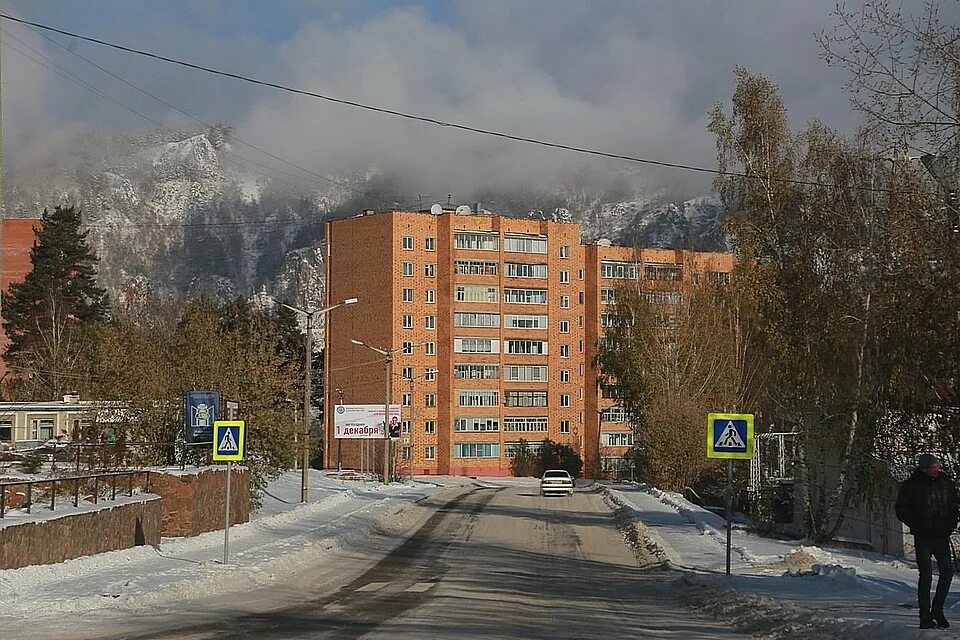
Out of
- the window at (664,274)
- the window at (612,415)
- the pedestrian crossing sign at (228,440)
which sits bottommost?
the pedestrian crossing sign at (228,440)

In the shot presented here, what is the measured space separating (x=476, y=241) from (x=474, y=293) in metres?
5.12

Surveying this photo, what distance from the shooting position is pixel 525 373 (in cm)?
12031

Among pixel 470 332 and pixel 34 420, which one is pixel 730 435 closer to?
pixel 34 420

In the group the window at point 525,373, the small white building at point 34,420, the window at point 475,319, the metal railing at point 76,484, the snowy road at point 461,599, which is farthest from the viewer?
the window at point 525,373

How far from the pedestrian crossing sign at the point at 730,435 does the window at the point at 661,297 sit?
162 ft

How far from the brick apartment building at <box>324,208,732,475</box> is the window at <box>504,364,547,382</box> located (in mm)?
140

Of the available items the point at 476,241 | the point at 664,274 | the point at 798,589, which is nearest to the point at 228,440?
the point at 798,589

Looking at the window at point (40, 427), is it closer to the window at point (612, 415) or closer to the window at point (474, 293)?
the window at point (474, 293)

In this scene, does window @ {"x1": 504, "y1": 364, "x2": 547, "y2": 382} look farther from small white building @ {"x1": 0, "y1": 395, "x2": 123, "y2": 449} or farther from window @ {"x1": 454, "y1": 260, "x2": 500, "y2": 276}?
small white building @ {"x1": 0, "y1": 395, "x2": 123, "y2": 449}

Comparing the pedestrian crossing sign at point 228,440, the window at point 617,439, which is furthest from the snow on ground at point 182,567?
the window at point 617,439

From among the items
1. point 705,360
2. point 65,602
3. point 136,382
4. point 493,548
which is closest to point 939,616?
point 65,602

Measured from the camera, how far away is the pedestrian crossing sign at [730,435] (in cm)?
2344

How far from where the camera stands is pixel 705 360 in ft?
222

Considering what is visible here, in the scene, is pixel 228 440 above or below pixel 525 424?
below
